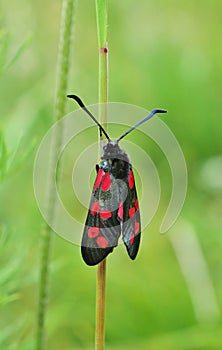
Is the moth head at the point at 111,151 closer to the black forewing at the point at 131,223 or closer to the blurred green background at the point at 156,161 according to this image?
the black forewing at the point at 131,223

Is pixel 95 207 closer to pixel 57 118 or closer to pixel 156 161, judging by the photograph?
pixel 57 118

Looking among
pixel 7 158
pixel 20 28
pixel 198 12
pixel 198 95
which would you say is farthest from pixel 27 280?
pixel 198 12

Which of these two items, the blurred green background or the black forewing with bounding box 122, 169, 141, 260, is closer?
the black forewing with bounding box 122, 169, 141, 260

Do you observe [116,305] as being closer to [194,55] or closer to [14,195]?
[14,195]

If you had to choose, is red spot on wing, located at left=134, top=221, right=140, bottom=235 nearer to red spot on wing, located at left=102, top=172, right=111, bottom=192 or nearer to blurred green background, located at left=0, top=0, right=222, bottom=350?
red spot on wing, located at left=102, top=172, right=111, bottom=192

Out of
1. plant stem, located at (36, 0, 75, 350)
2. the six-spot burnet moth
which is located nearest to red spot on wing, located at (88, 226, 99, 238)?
the six-spot burnet moth

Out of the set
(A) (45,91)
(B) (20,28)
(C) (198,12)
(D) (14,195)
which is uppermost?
(C) (198,12)

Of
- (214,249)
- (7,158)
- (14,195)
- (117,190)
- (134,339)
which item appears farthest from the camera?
(14,195)
